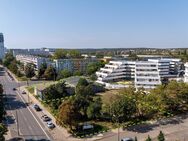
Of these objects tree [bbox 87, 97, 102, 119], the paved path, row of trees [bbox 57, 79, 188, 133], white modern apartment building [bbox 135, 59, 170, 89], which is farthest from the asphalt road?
white modern apartment building [bbox 135, 59, 170, 89]

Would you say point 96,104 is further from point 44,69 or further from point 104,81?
point 44,69

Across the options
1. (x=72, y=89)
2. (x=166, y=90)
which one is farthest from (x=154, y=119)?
(x=72, y=89)

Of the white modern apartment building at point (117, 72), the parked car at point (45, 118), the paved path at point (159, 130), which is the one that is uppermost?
the white modern apartment building at point (117, 72)

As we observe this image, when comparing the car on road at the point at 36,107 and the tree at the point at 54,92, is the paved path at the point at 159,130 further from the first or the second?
the tree at the point at 54,92

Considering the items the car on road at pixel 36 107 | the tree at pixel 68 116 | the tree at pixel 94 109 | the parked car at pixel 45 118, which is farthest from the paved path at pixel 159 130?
the car on road at pixel 36 107

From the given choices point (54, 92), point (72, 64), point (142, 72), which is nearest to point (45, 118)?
point (54, 92)

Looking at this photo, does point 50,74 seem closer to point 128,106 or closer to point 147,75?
point 147,75

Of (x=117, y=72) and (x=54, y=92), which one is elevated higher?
(x=117, y=72)
